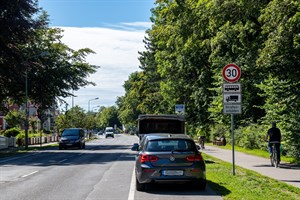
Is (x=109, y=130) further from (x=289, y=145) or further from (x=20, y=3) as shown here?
(x=289, y=145)

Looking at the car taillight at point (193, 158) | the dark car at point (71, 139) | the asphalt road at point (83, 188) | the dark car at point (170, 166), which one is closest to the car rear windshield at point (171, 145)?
the dark car at point (170, 166)

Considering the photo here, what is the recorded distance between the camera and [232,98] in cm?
1494

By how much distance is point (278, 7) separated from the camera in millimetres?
15367

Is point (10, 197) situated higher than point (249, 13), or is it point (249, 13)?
point (249, 13)

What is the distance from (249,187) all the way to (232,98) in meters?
4.01

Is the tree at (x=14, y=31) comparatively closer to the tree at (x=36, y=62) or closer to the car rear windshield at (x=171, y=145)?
the tree at (x=36, y=62)

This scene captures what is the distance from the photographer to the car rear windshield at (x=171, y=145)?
472 inches

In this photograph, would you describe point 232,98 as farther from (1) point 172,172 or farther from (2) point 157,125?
(2) point 157,125

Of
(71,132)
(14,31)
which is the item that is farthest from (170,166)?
(71,132)

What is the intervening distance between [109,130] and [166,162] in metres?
95.9

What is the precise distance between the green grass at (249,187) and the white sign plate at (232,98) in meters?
2.30

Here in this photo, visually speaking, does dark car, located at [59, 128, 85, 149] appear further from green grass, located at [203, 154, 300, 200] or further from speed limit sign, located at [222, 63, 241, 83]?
speed limit sign, located at [222, 63, 241, 83]

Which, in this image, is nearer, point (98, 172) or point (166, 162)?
point (166, 162)

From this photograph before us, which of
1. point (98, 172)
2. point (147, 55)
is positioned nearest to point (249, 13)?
point (98, 172)
